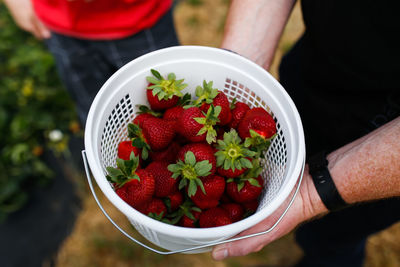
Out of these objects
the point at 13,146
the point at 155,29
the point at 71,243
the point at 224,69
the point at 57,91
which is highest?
the point at 224,69

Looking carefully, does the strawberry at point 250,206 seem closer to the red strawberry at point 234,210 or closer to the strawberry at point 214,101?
the red strawberry at point 234,210

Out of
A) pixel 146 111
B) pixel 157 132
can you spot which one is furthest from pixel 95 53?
pixel 157 132

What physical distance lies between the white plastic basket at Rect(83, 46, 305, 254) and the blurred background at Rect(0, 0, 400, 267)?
73 cm

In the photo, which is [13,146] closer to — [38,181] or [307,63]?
[38,181]

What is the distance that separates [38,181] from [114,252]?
509 mm

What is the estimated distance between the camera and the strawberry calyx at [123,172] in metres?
0.70

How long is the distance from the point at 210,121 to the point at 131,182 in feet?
0.73

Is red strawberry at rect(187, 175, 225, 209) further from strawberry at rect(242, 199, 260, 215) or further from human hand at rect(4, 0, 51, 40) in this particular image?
human hand at rect(4, 0, 51, 40)

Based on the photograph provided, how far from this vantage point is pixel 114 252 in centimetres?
144

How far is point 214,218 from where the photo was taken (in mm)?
758

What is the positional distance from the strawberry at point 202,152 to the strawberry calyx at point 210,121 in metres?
0.02

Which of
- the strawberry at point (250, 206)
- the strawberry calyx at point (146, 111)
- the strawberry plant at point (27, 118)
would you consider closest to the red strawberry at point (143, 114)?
the strawberry calyx at point (146, 111)

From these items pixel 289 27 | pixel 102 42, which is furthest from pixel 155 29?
pixel 289 27

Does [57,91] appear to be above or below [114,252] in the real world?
above
